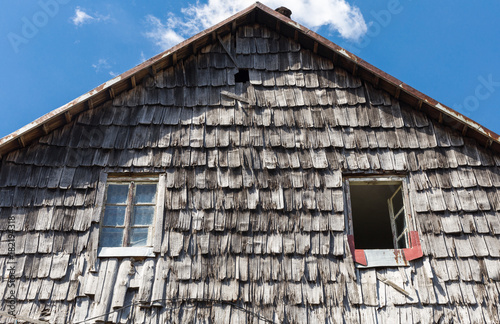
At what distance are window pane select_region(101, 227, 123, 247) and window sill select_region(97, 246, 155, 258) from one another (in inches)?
4.5

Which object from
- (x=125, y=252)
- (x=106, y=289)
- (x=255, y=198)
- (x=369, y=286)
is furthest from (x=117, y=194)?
(x=369, y=286)

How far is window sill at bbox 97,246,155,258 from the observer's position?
6105 millimetres

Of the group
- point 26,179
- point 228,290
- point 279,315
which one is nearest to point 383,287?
point 279,315

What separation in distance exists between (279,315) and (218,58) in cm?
368

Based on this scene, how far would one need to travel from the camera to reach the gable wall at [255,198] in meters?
5.87

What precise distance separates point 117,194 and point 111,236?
55cm

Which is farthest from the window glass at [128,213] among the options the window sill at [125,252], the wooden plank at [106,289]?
the wooden plank at [106,289]

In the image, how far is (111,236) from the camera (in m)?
6.34

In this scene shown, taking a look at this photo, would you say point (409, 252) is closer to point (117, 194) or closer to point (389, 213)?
point (389, 213)

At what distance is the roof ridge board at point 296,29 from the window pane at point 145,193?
1344mm

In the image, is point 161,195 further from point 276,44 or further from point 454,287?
point 454,287

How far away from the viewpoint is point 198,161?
264 inches

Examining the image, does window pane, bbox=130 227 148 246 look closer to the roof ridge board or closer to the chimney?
the roof ridge board

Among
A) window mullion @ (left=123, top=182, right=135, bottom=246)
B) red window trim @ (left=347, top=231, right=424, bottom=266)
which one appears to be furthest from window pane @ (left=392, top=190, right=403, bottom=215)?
window mullion @ (left=123, top=182, right=135, bottom=246)
